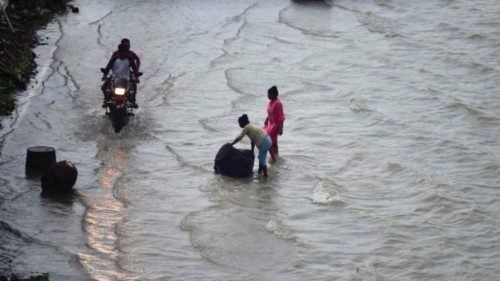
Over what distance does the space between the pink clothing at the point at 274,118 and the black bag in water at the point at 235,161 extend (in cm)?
101

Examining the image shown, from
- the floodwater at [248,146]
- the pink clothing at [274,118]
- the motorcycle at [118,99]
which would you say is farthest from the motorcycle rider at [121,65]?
the pink clothing at [274,118]

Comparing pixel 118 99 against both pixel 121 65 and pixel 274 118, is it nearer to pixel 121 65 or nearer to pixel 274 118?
pixel 121 65

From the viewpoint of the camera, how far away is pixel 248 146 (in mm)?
22016

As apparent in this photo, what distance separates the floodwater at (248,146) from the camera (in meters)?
16.0

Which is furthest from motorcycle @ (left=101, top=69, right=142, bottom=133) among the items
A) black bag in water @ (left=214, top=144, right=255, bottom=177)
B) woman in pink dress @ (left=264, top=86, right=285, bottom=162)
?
woman in pink dress @ (left=264, top=86, right=285, bottom=162)

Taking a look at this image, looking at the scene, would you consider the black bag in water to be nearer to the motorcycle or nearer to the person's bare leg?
the person's bare leg

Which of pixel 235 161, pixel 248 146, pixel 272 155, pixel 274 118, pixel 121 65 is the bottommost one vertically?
pixel 248 146

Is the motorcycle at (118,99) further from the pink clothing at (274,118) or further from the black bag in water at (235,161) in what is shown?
the pink clothing at (274,118)

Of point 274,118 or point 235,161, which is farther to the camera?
point 274,118

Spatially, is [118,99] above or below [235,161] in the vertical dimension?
above

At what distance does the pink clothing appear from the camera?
64.4ft

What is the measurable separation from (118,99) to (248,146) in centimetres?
300


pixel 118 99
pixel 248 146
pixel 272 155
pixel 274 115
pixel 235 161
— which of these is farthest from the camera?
pixel 248 146

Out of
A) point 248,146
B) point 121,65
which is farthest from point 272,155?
point 121,65
